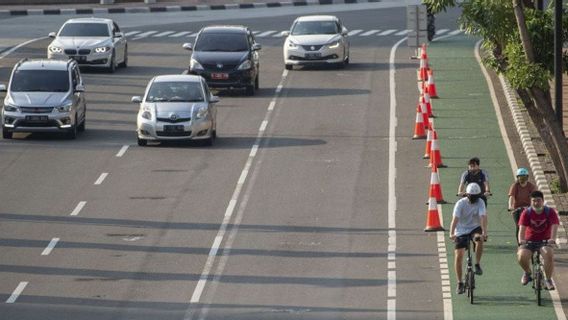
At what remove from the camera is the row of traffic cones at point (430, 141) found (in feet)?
94.3

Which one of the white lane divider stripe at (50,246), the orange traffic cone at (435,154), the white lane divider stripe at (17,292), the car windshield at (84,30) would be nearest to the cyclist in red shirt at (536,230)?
the white lane divider stripe at (17,292)

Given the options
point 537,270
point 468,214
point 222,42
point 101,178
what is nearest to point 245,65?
point 222,42

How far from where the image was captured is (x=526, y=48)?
30766 mm

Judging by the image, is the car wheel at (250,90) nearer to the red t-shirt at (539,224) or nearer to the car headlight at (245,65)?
the car headlight at (245,65)

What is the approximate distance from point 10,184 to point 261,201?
5131 millimetres

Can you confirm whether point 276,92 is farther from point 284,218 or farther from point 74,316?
point 74,316

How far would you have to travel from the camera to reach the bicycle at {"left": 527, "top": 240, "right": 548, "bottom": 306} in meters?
23.5

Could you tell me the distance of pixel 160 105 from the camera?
126ft

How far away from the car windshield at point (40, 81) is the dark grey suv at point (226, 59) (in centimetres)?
626

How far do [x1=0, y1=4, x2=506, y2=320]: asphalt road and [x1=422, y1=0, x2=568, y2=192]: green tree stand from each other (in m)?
2.63

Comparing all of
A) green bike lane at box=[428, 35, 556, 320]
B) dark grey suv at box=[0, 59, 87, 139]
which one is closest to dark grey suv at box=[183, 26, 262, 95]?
green bike lane at box=[428, 35, 556, 320]

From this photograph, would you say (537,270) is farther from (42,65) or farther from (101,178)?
(42,65)

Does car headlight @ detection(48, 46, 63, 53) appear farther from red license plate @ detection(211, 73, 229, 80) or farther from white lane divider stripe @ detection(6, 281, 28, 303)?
white lane divider stripe @ detection(6, 281, 28, 303)

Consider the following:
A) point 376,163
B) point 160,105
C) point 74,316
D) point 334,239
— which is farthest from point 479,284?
point 160,105
